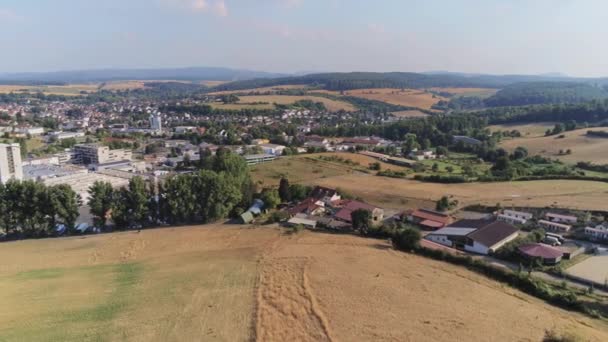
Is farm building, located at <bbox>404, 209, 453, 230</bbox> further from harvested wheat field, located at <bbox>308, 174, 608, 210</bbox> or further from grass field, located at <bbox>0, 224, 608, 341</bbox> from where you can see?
grass field, located at <bbox>0, 224, 608, 341</bbox>

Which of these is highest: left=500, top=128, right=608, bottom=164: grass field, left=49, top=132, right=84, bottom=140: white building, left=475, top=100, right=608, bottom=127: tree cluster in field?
left=475, top=100, right=608, bottom=127: tree cluster in field

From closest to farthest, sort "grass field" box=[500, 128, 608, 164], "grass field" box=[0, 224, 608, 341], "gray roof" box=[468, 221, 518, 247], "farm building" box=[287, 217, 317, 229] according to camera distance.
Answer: "grass field" box=[0, 224, 608, 341], "gray roof" box=[468, 221, 518, 247], "farm building" box=[287, 217, 317, 229], "grass field" box=[500, 128, 608, 164]

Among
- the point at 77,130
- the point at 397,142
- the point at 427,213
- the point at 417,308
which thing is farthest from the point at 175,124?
the point at 417,308

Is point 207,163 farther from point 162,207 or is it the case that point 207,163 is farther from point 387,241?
point 387,241

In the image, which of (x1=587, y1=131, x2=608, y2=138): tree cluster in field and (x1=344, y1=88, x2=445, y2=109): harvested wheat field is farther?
(x1=344, y1=88, x2=445, y2=109): harvested wheat field

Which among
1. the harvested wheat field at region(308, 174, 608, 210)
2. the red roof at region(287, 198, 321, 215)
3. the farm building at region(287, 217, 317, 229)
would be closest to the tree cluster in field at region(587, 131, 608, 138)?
the harvested wheat field at region(308, 174, 608, 210)

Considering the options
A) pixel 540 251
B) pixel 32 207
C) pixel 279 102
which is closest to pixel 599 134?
pixel 540 251
